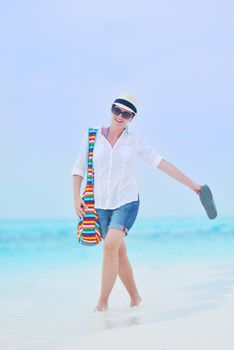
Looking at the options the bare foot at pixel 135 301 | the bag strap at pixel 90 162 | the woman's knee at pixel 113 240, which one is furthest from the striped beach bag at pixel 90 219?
the bare foot at pixel 135 301

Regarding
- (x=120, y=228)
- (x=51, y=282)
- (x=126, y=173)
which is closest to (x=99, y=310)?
(x=120, y=228)

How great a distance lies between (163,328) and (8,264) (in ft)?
18.0

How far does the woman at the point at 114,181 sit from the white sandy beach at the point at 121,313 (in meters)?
0.37

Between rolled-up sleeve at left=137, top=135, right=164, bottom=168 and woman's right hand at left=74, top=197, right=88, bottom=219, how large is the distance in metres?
0.46

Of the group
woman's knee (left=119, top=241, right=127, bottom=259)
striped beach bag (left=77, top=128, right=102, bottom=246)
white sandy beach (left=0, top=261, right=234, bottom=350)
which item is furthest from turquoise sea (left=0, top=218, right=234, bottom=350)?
striped beach bag (left=77, top=128, right=102, bottom=246)

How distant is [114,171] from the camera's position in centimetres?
395

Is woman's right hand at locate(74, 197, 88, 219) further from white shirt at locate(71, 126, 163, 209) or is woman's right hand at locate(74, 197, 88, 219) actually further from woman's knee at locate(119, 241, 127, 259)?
woman's knee at locate(119, 241, 127, 259)

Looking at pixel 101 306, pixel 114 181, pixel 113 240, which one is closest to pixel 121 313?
pixel 101 306

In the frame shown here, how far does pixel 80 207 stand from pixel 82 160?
0.94ft

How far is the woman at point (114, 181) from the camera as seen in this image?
12.8 ft

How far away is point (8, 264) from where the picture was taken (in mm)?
8398

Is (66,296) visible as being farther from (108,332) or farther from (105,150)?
(108,332)

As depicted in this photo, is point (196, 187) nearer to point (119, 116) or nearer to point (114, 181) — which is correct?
point (114, 181)

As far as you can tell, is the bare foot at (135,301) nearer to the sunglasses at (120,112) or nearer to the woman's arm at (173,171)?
the woman's arm at (173,171)
